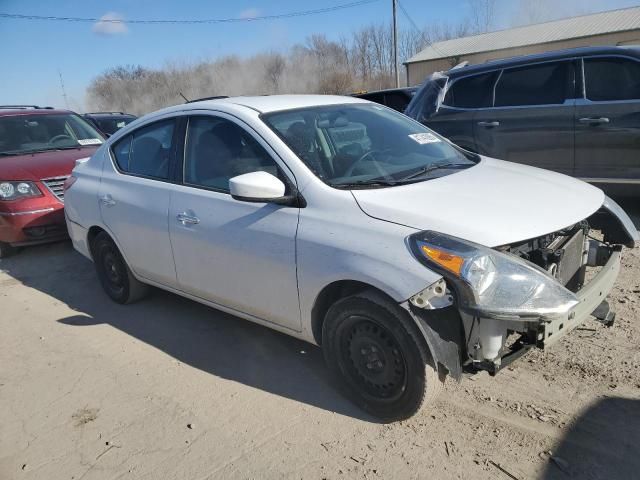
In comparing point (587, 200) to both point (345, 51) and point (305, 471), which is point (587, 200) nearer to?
point (305, 471)

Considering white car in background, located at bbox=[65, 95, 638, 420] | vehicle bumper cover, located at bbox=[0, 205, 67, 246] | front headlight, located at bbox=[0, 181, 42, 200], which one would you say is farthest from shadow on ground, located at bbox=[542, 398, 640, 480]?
front headlight, located at bbox=[0, 181, 42, 200]

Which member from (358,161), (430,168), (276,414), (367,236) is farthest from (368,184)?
(276,414)

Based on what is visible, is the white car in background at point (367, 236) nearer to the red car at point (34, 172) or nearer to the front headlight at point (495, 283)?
the front headlight at point (495, 283)

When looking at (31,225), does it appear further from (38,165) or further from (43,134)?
(43,134)

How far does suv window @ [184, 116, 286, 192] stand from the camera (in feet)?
11.0

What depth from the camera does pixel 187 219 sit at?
364 cm

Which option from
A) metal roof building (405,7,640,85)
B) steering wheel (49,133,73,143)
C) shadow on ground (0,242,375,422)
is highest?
metal roof building (405,7,640,85)

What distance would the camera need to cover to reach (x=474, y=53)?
3834cm

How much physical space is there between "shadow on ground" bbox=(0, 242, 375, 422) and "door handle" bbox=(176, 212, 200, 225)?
0.93 m

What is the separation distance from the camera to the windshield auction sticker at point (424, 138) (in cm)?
376

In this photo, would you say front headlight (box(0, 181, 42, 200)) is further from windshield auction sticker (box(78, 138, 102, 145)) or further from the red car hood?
windshield auction sticker (box(78, 138, 102, 145))

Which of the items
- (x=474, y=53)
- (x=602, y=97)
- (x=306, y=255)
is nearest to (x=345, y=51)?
(x=474, y=53)

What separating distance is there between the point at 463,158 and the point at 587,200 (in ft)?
3.17

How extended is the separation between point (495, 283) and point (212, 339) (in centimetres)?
232
